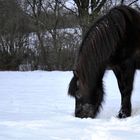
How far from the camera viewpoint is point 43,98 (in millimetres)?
8453

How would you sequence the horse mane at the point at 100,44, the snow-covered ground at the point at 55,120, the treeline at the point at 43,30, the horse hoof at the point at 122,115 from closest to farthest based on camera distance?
the snow-covered ground at the point at 55,120 → the horse mane at the point at 100,44 → the horse hoof at the point at 122,115 → the treeline at the point at 43,30

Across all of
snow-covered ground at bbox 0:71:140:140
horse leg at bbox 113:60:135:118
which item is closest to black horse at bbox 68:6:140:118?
horse leg at bbox 113:60:135:118

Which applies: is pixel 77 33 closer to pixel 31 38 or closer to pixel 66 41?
pixel 66 41

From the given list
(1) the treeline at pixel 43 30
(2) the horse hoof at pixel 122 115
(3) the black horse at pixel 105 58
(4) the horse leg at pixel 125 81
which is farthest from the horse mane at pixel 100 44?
(1) the treeline at pixel 43 30

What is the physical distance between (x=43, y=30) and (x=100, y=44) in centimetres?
1475

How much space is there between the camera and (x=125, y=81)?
5949 millimetres

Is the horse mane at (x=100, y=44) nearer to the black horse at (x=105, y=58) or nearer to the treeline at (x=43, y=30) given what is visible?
the black horse at (x=105, y=58)

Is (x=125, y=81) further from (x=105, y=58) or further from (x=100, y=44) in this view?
(x=100, y=44)

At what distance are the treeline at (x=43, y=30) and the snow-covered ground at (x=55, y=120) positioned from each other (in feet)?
29.3

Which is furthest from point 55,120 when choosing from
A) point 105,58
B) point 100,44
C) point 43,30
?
point 43,30

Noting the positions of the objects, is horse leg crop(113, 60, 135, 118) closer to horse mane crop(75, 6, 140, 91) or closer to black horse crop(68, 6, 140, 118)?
black horse crop(68, 6, 140, 118)

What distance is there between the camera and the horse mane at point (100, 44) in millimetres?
5680

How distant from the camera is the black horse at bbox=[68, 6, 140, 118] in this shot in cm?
570

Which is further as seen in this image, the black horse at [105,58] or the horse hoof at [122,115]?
the horse hoof at [122,115]
